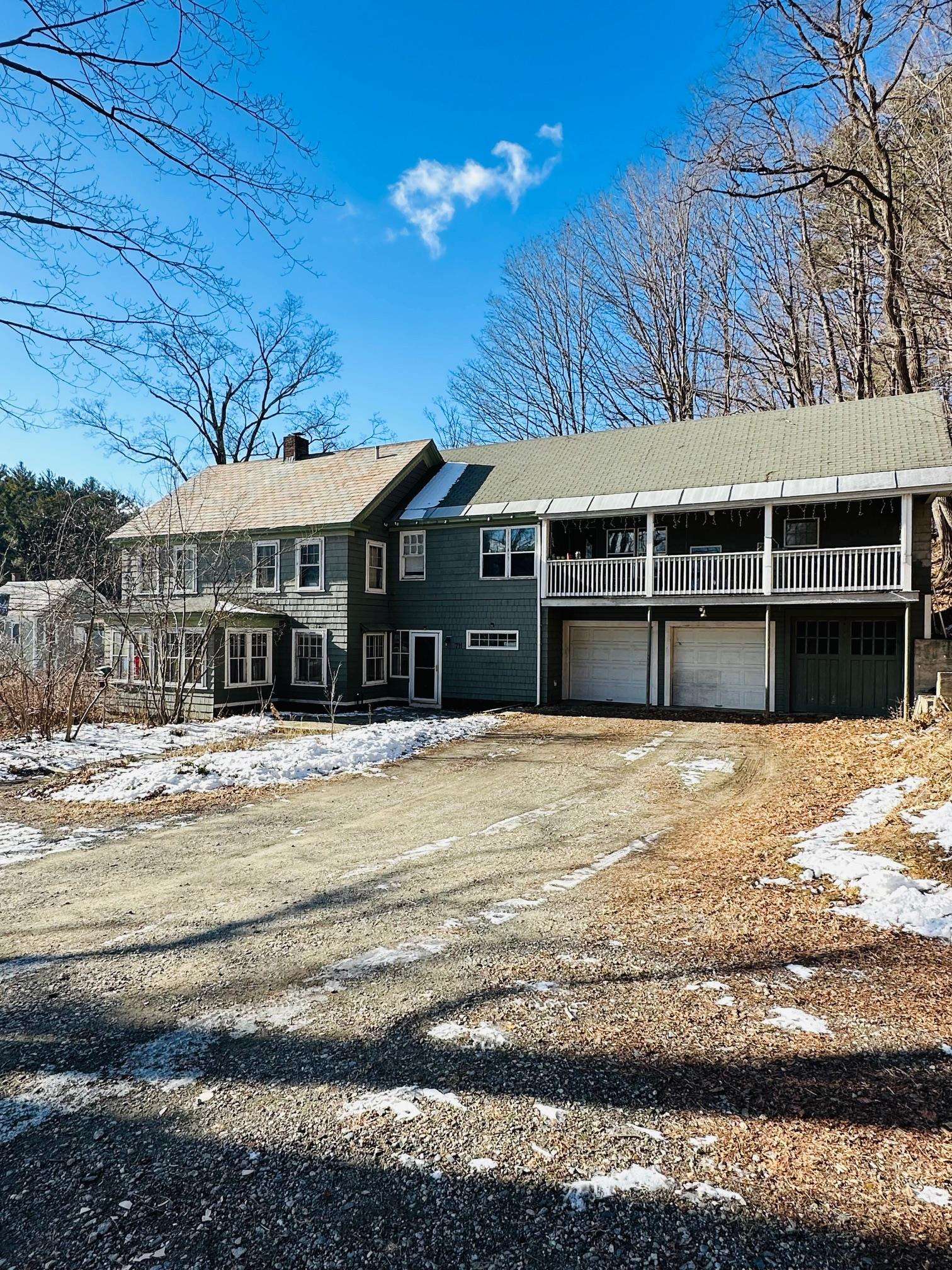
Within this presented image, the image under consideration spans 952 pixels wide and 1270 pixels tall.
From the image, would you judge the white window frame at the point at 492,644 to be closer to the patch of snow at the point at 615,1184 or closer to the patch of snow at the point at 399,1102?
the patch of snow at the point at 399,1102

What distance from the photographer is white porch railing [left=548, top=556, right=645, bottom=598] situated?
17312mm

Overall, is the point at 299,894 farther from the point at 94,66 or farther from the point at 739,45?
the point at 739,45

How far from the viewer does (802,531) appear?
1684 centimetres

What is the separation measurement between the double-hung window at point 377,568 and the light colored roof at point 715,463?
3.97ft

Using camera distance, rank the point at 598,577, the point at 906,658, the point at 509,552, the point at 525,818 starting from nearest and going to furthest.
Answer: the point at 525,818
the point at 906,658
the point at 598,577
the point at 509,552

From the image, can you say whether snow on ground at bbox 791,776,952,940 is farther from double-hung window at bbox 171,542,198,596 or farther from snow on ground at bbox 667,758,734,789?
double-hung window at bbox 171,542,198,596

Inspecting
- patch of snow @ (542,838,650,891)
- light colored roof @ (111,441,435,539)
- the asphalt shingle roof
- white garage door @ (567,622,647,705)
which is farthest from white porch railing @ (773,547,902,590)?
patch of snow @ (542,838,650,891)

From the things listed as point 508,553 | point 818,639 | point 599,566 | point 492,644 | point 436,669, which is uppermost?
point 508,553

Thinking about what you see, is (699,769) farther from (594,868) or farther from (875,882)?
(875,882)

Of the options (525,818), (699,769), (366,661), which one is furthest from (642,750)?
(366,661)

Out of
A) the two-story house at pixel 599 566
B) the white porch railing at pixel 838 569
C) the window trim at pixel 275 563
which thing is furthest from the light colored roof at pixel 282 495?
the white porch railing at pixel 838 569

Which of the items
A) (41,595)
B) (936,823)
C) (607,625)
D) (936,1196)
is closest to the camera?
(936,1196)

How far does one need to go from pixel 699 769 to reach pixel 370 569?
11.5 metres

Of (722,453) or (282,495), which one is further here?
(282,495)
